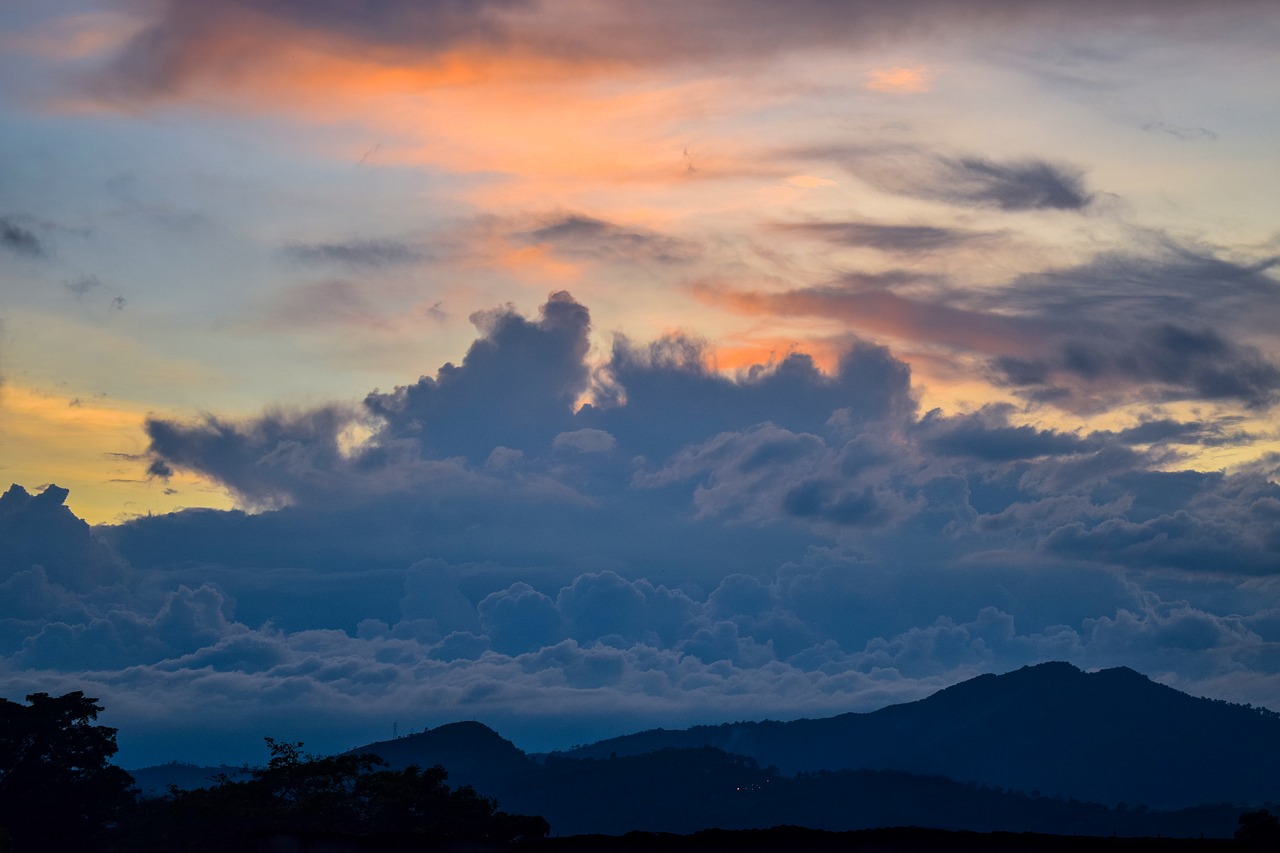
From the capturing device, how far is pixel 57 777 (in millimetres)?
99750

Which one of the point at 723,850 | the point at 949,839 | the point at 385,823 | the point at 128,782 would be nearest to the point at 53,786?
the point at 128,782

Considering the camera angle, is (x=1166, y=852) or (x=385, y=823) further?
(x=385, y=823)

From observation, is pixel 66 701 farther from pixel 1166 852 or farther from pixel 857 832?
pixel 1166 852

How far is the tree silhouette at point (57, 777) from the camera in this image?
95.8 meters

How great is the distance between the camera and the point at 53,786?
9838 cm

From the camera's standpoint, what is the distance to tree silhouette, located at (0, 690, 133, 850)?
314 feet

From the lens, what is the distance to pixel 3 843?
78.7m

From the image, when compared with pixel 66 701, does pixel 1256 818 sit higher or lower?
lower

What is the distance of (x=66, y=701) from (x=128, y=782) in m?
7.64

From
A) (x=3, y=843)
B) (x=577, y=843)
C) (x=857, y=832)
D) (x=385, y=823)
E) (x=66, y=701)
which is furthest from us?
(x=66, y=701)

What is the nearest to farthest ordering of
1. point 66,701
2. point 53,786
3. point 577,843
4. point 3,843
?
point 577,843, point 3,843, point 53,786, point 66,701

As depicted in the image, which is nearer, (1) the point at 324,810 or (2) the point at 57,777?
(1) the point at 324,810

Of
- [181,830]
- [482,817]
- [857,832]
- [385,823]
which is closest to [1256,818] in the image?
[482,817]

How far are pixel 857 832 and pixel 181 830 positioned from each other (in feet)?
208
